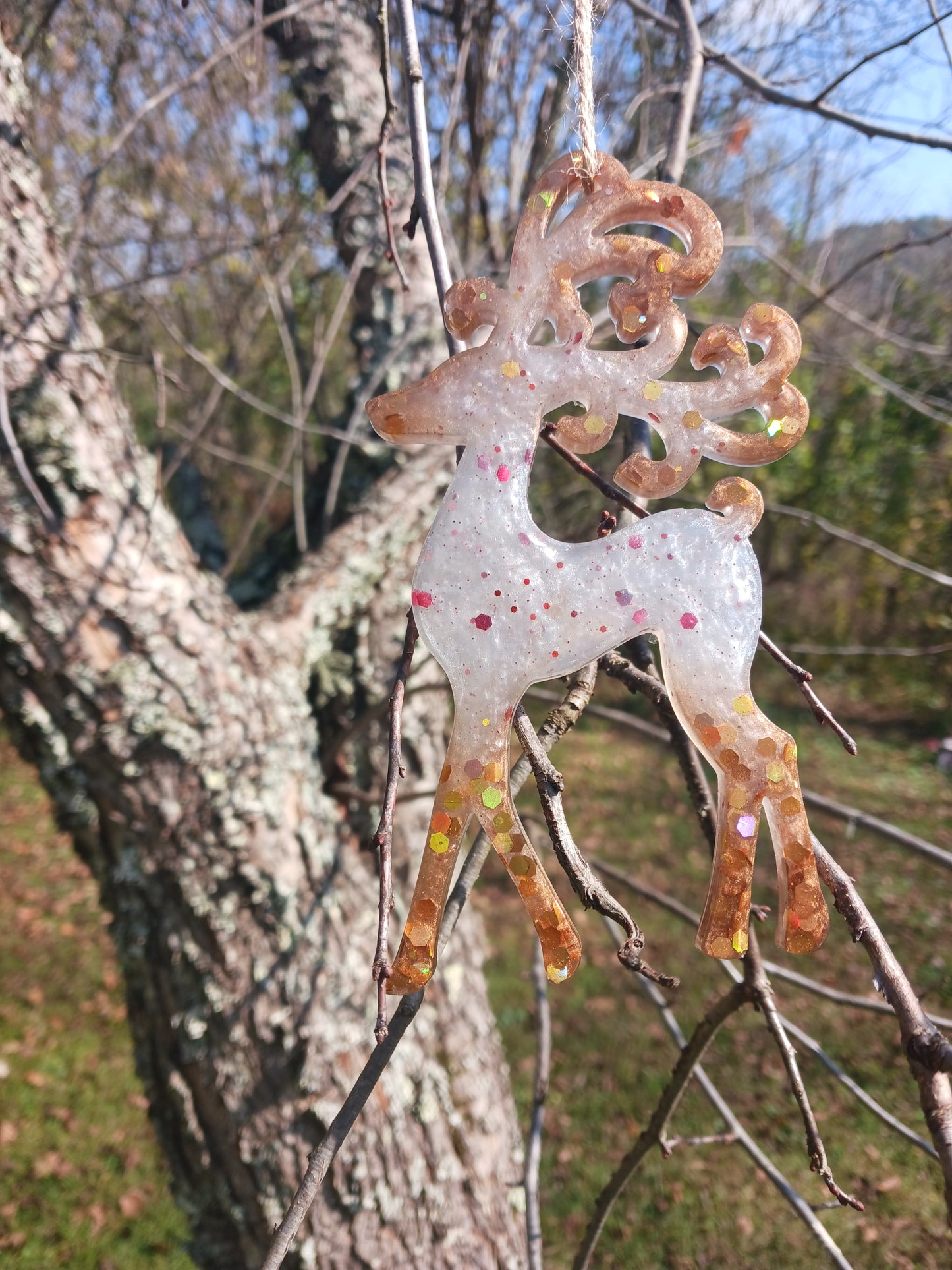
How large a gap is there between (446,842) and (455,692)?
0.14 m

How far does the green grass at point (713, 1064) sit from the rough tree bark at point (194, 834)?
38 cm

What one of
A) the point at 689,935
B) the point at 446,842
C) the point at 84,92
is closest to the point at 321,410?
the point at 84,92

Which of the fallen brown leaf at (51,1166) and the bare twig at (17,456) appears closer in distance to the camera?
the bare twig at (17,456)

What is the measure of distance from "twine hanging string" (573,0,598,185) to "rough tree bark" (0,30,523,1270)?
79 cm

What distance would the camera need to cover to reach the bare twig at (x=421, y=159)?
0.79 metres

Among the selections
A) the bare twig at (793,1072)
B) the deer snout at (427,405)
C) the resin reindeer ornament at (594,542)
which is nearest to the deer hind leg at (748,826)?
the resin reindeer ornament at (594,542)

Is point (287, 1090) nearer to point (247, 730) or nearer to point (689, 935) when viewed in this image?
point (247, 730)

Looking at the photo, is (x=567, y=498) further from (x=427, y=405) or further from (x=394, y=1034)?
→ (x=394, y=1034)

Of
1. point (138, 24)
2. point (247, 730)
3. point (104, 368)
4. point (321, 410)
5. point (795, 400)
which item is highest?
point (138, 24)

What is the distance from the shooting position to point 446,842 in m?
0.78

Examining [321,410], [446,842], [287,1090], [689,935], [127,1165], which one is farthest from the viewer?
[689,935]

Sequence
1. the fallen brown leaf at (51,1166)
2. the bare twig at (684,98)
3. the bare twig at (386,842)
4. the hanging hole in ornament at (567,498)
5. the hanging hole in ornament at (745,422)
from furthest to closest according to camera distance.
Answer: the hanging hole in ornament at (567,498) → the hanging hole in ornament at (745,422) → the fallen brown leaf at (51,1166) → the bare twig at (684,98) → the bare twig at (386,842)

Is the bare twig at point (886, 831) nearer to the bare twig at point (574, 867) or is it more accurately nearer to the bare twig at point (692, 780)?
the bare twig at point (692, 780)

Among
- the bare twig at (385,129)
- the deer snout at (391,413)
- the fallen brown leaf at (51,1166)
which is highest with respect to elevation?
the bare twig at (385,129)
